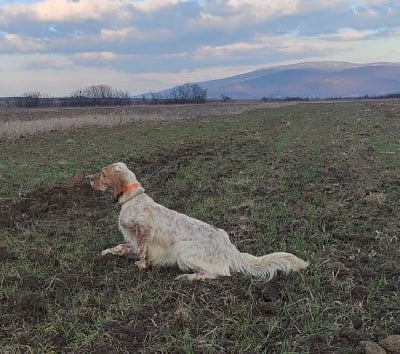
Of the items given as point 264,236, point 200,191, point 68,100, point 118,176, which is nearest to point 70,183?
point 200,191

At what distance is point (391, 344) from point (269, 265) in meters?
1.93

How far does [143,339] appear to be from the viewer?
4465 mm

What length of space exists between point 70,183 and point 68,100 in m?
99.9

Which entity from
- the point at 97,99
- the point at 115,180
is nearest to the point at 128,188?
the point at 115,180

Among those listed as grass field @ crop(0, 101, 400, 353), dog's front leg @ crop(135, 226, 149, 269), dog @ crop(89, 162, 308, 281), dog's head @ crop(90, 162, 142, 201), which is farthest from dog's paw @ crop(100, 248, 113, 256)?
dog's head @ crop(90, 162, 142, 201)

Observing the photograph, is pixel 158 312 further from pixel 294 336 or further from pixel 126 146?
pixel 126 146

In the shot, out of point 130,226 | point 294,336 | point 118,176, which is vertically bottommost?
point 294,336

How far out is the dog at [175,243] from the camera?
5.92m

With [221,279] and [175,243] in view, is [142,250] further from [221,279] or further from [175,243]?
[221,279]

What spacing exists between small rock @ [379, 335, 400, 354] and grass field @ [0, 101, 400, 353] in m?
0.24

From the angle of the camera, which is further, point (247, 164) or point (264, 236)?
point (247, 164)

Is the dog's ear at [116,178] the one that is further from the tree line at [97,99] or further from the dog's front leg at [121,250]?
the tree line at [97,99]

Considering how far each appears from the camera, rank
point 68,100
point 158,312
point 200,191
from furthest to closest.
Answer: point 68,100 → point 200,191 → point 158,312

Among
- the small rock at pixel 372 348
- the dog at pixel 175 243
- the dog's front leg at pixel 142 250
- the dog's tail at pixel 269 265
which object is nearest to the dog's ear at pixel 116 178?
the dog at pixel 175 243
